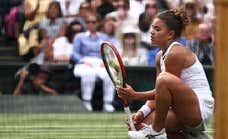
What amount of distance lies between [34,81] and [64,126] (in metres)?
2.32

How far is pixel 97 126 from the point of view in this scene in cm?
1069

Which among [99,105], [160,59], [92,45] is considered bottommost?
[99,105]

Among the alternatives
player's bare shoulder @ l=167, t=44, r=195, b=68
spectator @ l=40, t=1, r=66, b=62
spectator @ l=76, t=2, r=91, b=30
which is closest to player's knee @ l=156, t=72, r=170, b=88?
player's bare shoulder @ l=167, t=44, r=195, b=68

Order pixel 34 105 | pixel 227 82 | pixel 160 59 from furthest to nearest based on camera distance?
pixel 34 105, pixel 160 59, pixel 227 82

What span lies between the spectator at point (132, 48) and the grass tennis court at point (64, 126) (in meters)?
1.00

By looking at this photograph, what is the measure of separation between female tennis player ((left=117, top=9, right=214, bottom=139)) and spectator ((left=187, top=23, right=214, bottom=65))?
558cm

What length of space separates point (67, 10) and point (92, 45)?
0.90m

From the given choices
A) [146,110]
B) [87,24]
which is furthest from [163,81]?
[87,24]

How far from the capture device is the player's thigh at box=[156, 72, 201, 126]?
5809mm

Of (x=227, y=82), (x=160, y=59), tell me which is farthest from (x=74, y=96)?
(x=227, y=82)

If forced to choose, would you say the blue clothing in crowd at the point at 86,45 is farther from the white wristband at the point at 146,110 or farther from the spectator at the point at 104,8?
the white wristband at the point at 146,110

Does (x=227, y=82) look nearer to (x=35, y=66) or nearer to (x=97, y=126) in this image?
(x=97, y=126)

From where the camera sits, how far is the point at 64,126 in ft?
34.5

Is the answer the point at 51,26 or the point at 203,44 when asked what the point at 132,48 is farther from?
the point at 51,26
